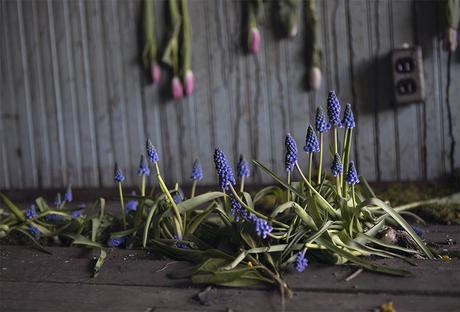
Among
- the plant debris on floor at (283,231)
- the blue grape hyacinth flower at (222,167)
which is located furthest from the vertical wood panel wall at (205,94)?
the blue grape hyacinth flower at (222,167)

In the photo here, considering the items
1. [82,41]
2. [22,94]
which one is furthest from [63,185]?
[82,41]

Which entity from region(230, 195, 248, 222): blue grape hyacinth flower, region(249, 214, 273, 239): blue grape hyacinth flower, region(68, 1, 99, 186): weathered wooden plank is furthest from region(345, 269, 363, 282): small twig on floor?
region(68, 1, 99, 186): weathered wooden plank

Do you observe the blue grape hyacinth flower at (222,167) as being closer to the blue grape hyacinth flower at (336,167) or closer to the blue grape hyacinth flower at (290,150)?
the blue grape hyacinth flower at (290,150)

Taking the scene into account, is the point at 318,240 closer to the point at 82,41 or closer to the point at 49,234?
the point at 49,234

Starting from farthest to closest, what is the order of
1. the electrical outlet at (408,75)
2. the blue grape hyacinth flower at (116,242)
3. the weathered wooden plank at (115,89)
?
the weathered wooden plank at (115,89), the electrical outlet at (408,75), the blue grape hyacinth flower at (116,242)

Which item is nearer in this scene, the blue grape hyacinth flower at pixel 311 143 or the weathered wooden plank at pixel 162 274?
the weathered wooden plank at pixel 162 274

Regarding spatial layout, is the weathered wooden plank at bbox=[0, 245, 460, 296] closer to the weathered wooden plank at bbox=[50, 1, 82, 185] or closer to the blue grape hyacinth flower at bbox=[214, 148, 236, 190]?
the blue grape hyacinth flower at bbox=[214, 148, 236, 190]
